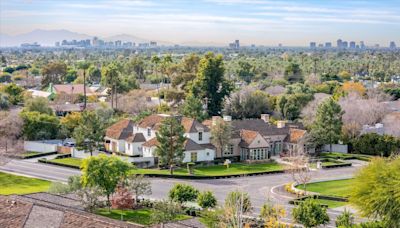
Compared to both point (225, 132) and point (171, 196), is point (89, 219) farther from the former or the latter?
point (225, 132)

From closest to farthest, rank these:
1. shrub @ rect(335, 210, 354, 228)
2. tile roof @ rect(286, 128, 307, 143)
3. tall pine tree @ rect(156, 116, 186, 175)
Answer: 1. shrub @ rect(335, 210, 354, 228)
2. tall pine tree @ rect(156, 116, 186, 175)
3. tile roof @ rect(286, 128, 307, 143)

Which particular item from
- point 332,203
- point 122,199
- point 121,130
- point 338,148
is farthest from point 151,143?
point 332,203

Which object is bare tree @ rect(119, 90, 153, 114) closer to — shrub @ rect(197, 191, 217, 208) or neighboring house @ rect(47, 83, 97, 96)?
neighboring house @ rect(47, 83, 97, 96)

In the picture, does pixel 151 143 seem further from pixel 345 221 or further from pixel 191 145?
pixel 345 221

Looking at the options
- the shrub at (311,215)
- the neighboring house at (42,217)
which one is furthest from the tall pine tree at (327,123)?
the neighboring house at (42,217)

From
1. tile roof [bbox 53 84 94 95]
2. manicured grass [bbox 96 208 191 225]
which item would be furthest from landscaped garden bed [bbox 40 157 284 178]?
tile roof [bbox 53 84 94 95]

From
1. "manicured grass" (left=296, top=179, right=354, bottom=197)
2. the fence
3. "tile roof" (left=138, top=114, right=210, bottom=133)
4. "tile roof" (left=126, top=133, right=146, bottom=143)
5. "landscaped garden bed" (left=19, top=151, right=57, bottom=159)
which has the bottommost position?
"manicured grass" (left=296, top=179, right=354, bottom=197)

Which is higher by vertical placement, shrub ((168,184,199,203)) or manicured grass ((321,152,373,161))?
shrub ((168,184,199,203))

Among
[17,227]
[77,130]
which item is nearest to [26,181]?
[77,130]
